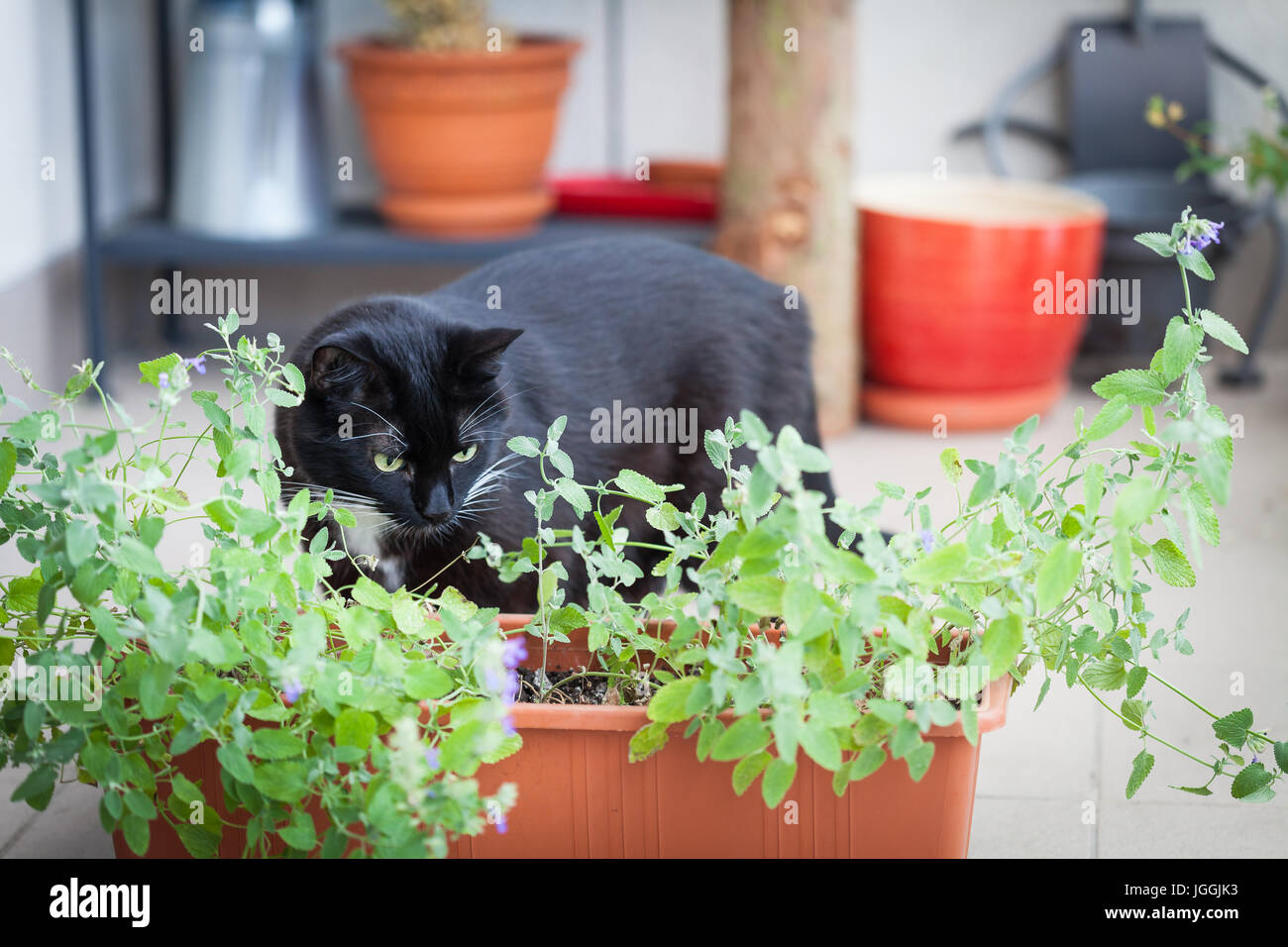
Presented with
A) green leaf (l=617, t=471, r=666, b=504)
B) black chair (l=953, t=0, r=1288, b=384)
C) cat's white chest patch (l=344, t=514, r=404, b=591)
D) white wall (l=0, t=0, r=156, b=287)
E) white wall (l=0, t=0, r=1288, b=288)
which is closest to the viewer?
green leaf (l=617, t=471, r=666, b=504)

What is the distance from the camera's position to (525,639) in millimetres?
1424

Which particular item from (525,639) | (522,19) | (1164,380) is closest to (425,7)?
(522,19)

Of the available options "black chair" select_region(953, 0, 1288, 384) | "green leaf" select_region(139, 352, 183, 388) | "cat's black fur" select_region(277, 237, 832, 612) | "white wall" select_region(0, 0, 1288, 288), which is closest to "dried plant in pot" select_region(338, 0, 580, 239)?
"white wall" select_region(0, 0, 1288, 288)

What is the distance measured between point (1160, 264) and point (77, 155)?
256cm

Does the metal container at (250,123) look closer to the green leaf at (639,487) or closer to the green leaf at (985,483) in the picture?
the green leaf at (639,487)

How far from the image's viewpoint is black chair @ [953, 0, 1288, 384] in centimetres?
351

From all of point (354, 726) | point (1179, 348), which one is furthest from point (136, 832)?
point (1179, 348)

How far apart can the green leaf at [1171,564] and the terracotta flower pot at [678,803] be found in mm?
164

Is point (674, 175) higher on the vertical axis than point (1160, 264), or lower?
higher

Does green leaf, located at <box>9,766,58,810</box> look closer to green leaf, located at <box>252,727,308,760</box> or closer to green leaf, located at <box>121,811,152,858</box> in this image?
green leaf, located at <box>121,811,152,858</box>

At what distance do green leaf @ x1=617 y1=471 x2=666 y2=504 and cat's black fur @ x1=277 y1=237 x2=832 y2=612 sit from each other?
0.27 metres
